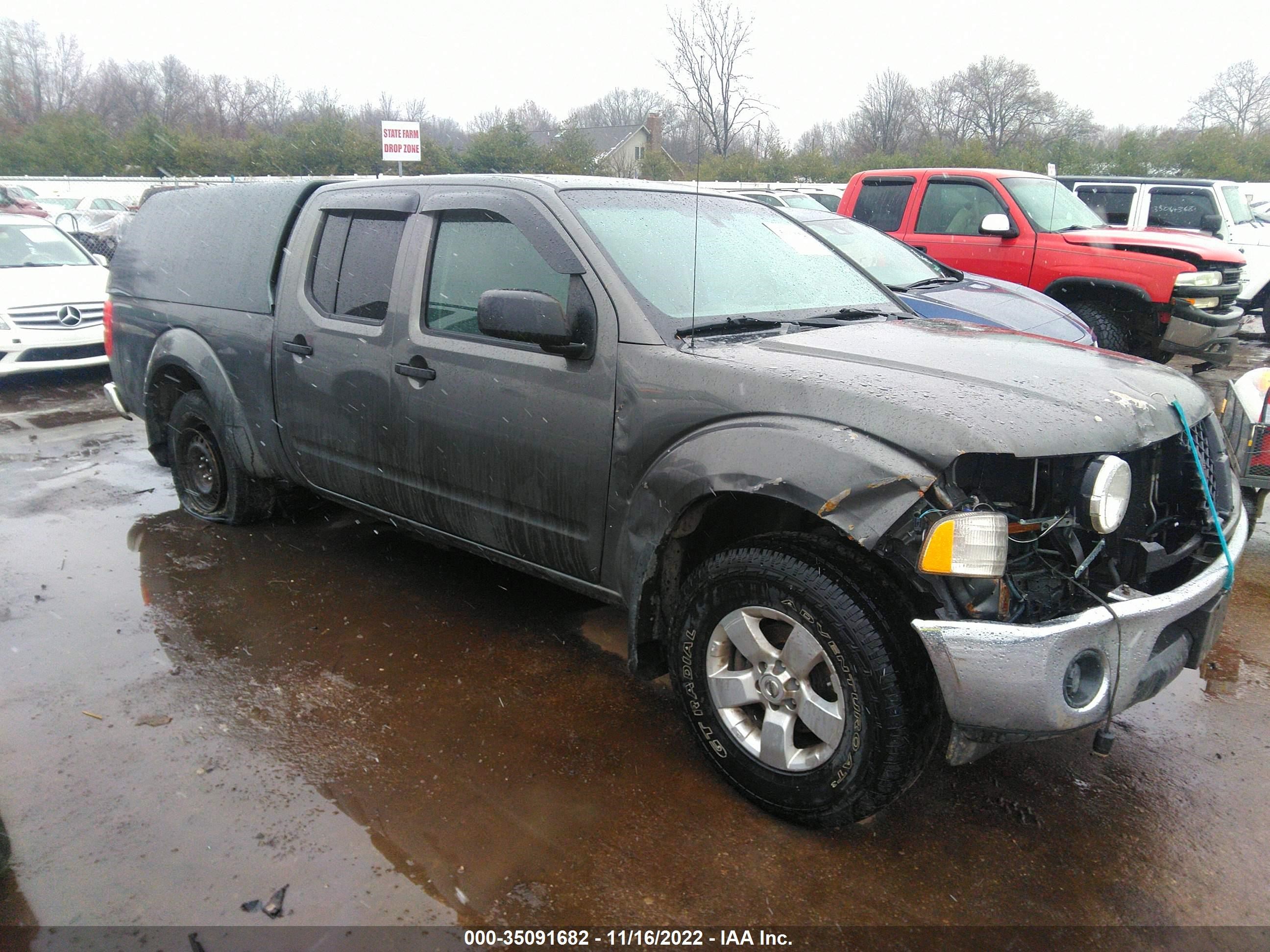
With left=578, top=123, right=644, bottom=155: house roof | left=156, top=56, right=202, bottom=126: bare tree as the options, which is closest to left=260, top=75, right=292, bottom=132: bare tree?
left=156, top=56, right=202, bottom=126: bare tree

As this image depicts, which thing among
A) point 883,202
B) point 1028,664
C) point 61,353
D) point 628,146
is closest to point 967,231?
point 883,202

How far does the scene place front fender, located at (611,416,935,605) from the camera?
89.3 inches

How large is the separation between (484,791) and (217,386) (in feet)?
9.07

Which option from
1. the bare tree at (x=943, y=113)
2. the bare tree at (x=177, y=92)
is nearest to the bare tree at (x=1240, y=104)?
the bare tree at (x=943, y=113)

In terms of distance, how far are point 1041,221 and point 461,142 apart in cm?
1866

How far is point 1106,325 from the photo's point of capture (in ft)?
27.1

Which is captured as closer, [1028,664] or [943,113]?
[1028,664]

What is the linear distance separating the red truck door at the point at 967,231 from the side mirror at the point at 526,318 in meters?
6.77

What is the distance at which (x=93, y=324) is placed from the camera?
9039 millimetres

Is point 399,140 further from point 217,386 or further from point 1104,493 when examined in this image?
point 1104,493

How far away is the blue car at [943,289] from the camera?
6285mm

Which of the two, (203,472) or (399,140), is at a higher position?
(399,140)

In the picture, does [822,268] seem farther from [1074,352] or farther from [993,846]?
[993,846]

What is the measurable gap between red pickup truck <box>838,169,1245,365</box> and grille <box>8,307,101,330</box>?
318 inches
